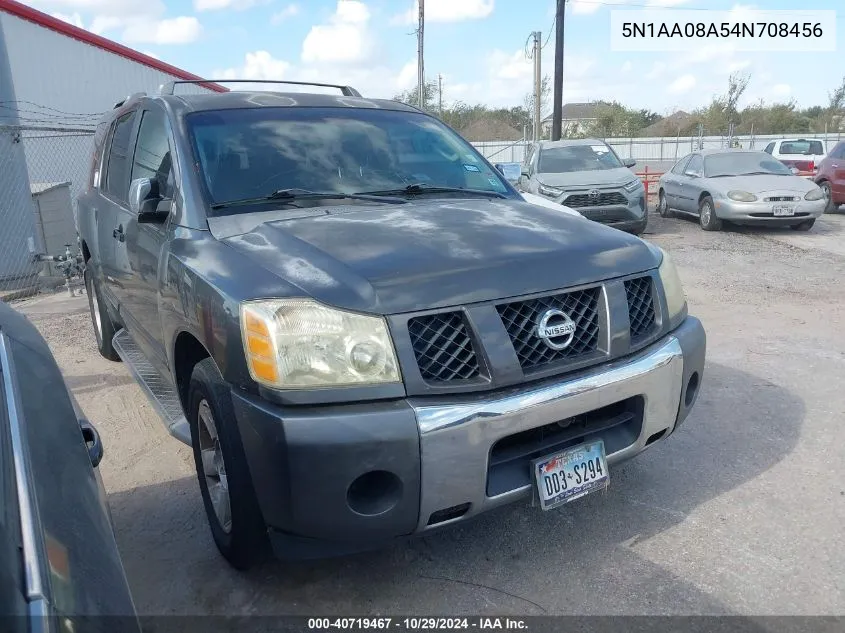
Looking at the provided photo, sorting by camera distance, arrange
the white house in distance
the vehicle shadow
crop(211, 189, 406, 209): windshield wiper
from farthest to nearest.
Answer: the white house in distance
crop(211, 189, 406, 209): windshield wiper
the vehicle shadow

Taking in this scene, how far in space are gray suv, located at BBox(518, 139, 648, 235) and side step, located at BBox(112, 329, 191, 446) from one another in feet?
24.7

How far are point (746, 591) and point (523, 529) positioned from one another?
89 cm

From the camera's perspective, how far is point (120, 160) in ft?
14.5

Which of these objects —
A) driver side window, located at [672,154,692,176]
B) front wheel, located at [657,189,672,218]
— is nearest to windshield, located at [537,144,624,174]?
driver side window, located at [672,154,692,176]

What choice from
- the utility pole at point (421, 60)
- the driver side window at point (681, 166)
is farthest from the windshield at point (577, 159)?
the utility pole at point (421, 60)

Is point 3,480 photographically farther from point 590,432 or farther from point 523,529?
point 523,529

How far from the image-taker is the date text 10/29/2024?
8.08 ft

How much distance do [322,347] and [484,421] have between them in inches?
22.5

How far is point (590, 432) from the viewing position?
8.68 ft

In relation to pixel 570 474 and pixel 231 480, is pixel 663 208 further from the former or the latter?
pixel 231 480

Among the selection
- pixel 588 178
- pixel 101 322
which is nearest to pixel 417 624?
pixel 101 322

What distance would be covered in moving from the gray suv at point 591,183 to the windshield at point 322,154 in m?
7.18

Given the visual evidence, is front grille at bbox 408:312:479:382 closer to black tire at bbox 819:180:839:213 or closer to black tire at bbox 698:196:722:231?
black tire at bbox 698:196:722:231

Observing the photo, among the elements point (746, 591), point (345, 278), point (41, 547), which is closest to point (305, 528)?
point (345, 278)
